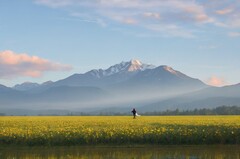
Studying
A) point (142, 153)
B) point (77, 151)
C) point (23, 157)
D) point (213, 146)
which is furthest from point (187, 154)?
point (23, 157)

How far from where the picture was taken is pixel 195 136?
98.4ft

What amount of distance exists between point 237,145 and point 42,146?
12.9m

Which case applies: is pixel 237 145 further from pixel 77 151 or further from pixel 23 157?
pixel 23 157

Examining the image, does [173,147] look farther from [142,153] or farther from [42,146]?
[42,146]

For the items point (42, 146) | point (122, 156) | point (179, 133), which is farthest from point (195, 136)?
point (42, 146)

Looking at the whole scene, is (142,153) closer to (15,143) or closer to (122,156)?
(122,156)

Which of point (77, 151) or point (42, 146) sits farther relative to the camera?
point (42, 146)

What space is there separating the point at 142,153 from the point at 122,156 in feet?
6.05

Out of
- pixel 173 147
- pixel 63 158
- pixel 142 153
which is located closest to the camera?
pixel 63 158

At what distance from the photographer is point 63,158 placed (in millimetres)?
23578

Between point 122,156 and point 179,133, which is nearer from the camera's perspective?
point 122,156

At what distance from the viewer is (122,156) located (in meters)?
24.0

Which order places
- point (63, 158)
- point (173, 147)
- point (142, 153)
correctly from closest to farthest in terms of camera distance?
point (63, 158) → point (142, 153) → point (173, 147)

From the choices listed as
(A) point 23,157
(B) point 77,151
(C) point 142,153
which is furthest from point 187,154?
(A) point 23,157
